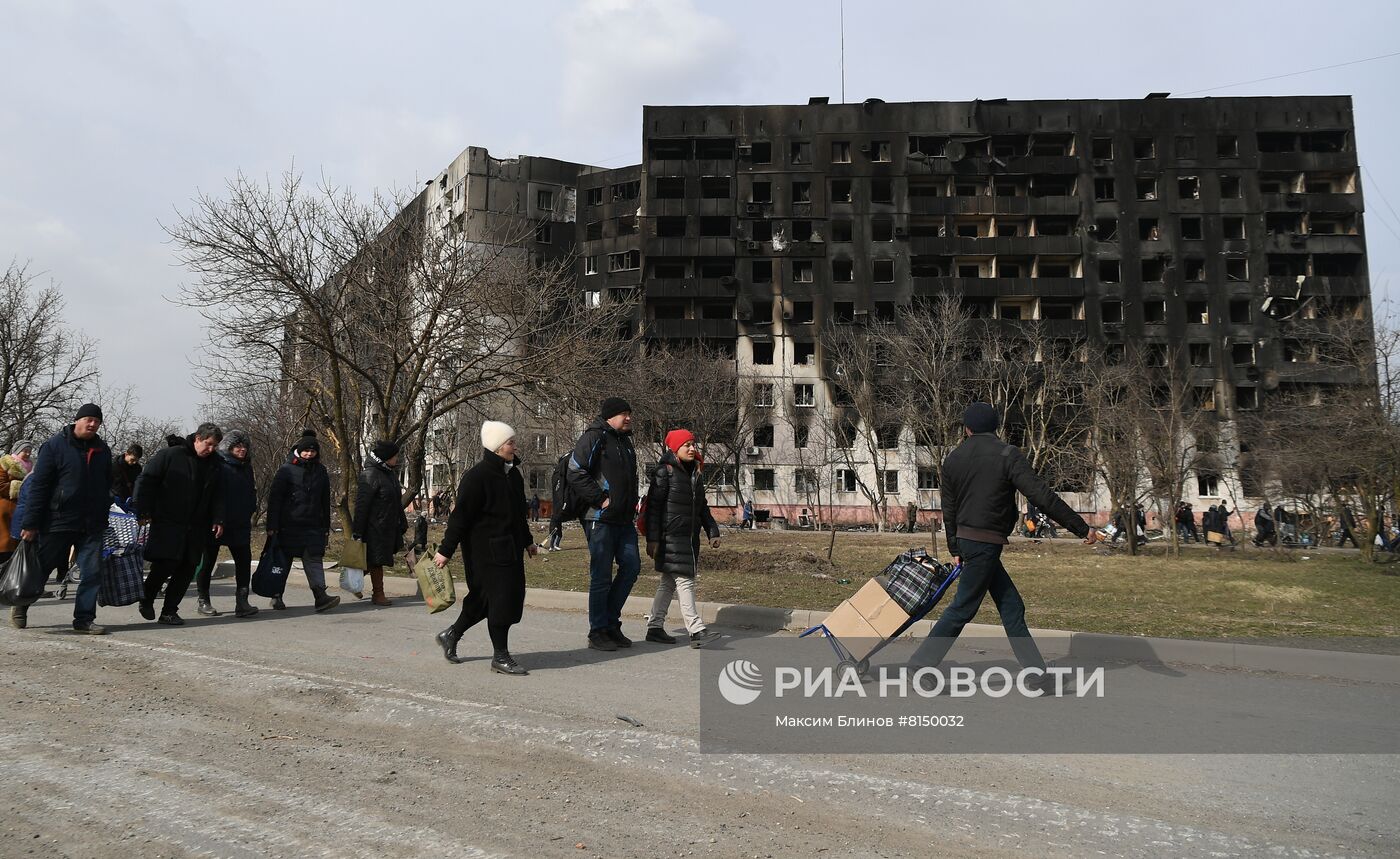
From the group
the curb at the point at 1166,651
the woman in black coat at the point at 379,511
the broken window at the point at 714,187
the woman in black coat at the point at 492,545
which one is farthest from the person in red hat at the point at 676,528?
the broken window at the point at 714,187

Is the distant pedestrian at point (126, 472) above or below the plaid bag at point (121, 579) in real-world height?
above

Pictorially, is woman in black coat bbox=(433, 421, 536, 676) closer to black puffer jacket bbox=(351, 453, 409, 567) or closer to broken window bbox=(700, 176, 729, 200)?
black puffer jacket bbox=(351, 453, 409, 567)

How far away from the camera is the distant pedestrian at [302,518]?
978 cm

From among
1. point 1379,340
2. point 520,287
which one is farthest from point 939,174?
point 520,287

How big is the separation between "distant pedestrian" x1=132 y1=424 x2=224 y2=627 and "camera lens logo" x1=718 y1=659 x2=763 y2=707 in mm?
5597

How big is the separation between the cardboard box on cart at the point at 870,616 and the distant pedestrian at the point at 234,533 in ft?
21.3

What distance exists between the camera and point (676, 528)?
7574mm

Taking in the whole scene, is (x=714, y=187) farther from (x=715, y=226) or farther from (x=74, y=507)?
(x=74, y=507)

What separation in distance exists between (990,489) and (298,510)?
755 cm

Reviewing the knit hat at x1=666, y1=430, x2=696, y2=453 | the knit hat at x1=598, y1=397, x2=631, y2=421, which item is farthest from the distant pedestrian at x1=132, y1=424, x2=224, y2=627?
the knit hat at x1=666, y1=430, x2=696, y2=453

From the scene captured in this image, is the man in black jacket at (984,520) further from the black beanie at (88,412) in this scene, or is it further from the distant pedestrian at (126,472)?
the distant pedestrian at (126,472)

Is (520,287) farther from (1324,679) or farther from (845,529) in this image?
(845,529)

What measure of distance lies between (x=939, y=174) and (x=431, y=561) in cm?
6206

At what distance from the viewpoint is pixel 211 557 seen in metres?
9.44
